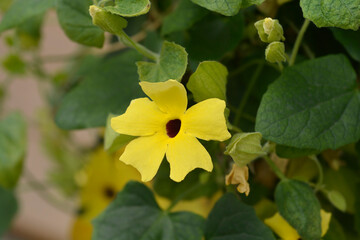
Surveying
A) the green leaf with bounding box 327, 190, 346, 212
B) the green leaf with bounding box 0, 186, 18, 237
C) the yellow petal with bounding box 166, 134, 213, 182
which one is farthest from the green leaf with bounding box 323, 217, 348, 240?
the green leaf with bounding box 0, 186, 18, 237

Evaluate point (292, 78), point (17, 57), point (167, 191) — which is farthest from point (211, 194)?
point (17, 57)

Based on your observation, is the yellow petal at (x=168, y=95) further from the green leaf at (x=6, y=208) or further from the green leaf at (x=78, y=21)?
the green leaf at (x=6, y=208)

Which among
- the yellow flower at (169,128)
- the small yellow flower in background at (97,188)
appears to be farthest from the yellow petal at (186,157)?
the small yellow flower in background at (97,188)

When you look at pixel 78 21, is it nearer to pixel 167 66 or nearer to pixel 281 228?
pixel 167 66

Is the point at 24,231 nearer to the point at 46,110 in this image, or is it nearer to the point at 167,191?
the point at 46,110

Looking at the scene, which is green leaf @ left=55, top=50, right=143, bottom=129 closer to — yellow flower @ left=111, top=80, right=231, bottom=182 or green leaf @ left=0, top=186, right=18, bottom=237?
yellow flower @ left=111, top=80, right=231, bottom=182

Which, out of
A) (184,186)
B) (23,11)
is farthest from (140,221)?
(23,11)

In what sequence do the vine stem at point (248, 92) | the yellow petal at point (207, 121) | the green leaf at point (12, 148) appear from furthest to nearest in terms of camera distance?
the green leaf at point (12, 148) < the vine stem at point (248, 92) < the yellow petal at point (207, 121)

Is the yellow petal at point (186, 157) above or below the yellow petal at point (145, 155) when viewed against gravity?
above
